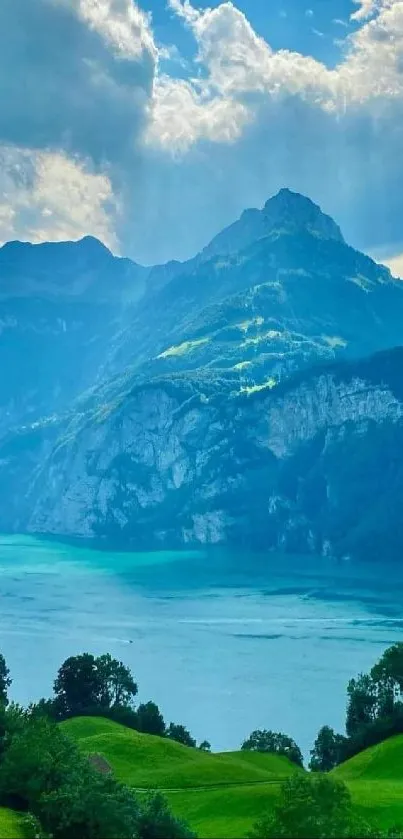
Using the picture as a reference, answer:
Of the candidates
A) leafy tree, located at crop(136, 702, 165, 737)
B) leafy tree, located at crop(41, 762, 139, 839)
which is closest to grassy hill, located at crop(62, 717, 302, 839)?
leafy tree, located at crop(136, 702, 165, 737)

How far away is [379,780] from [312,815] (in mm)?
37659

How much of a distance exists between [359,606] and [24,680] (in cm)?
8265

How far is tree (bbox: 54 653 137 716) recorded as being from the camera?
312 ft

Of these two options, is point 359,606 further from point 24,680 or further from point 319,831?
point 319,831

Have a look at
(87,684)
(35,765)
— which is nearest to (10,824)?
(35,765)

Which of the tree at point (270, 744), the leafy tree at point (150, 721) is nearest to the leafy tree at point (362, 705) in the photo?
the tree at point (270, 744)

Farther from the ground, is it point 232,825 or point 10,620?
point 10,620

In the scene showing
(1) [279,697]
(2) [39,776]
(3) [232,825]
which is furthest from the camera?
(1) [279,697]

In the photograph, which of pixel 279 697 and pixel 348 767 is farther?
pixel 279 697

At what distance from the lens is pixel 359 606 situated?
193750 millimetres

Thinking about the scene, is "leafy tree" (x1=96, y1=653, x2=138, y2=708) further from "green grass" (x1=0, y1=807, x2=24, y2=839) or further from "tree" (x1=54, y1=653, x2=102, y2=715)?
"green grass" (x1=0, y1=807, x2=24, y2=839)

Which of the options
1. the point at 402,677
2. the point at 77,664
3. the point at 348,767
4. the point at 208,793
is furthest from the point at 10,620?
the point at 208,793

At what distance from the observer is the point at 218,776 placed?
2388 inches

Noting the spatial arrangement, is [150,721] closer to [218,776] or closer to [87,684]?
[87,684]
